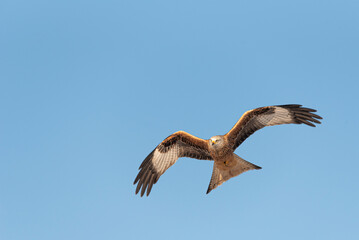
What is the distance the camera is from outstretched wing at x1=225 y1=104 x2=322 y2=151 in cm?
1302

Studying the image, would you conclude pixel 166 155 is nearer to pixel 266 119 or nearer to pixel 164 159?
pixel 164 159

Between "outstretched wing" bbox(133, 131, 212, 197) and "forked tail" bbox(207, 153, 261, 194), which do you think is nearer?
"forked tail" bbox(207, 153, 261, 194)

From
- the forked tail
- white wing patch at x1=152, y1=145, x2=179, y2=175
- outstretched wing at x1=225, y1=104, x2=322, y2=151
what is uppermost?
outstretched wing at x1=225, y1=104, x2=322, y2=151

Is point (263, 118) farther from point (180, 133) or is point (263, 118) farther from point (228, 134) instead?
point (180, 133)

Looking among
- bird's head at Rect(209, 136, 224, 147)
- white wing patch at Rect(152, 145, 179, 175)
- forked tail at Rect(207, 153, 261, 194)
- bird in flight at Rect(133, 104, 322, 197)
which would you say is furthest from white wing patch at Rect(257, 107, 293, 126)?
white wing patch at Rect(152, 145, 179, 175)

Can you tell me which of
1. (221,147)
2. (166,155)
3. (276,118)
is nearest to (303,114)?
(276,118)

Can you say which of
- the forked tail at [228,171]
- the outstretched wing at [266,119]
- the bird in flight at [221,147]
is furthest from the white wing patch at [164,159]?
the outstretched wing at [266,119]

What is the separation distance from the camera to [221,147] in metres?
12.7

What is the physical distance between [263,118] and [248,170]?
1.78m

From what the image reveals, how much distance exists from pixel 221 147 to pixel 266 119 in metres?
1.85

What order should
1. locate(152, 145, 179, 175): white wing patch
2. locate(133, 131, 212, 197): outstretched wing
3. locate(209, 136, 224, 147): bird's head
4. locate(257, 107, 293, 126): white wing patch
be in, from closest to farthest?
locate(209, 136, 224, 147): bird's head < locate(257, 107, 293, 126): white wing patch < locate(133, 131, 212, 197): outstretched wing < locate(152, 145, 179, 175): white wing patch

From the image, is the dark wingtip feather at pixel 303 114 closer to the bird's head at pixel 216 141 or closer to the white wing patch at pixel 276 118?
the white wing patch at pixel 276 118

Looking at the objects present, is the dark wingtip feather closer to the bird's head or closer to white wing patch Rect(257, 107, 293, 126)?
white wing patch Rect(257, 107, 293, 126)

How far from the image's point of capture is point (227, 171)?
1336cm
